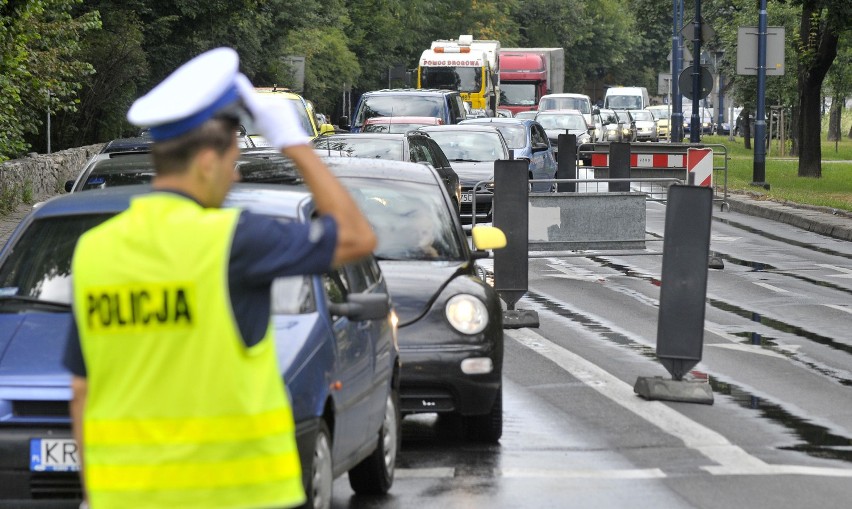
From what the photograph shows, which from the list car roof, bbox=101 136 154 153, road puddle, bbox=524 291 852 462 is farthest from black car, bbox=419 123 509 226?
road puddle, bbox=524 291 852 462

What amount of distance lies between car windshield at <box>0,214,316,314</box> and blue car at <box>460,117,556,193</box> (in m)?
21.5

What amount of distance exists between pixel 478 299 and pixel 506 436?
2.80ft

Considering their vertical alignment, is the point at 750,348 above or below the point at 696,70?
below

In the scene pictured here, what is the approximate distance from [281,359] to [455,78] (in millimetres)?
45826

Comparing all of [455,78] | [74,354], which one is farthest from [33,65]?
[455,78]

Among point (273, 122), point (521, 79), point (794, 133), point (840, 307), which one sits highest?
point (273, 122)

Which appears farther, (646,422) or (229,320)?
(646,422)

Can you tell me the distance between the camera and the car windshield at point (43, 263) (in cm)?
715

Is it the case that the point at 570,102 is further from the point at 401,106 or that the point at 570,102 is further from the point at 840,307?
the point at 840,307

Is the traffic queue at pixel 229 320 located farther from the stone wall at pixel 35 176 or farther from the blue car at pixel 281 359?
the stone wall at pixel 35 176

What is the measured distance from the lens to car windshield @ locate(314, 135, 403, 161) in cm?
1994

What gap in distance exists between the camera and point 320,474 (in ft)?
20.1

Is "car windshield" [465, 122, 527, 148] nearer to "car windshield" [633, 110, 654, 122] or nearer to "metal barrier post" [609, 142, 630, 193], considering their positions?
"metal barrier post" [609, 142, 630, 193]

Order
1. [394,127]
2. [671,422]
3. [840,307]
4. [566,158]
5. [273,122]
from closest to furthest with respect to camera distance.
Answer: [273,122], [671,422], [840,307], [394,127], [566,158]
